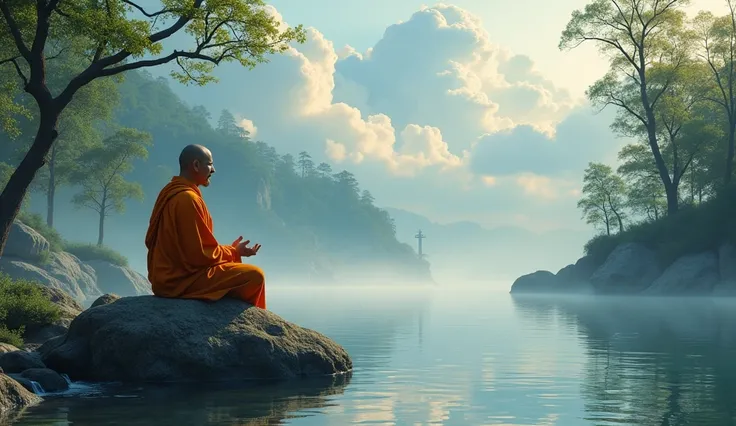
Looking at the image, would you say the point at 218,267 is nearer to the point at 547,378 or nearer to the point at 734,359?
the point at 547,378

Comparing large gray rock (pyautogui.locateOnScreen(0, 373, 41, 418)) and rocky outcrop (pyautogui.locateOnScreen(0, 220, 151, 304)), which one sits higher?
rocky outcrop (pyautogui.locateOnScreen(0, 220, 151, 304))

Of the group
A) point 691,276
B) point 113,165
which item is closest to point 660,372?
point 691,276

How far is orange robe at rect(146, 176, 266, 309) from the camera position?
13047 mm

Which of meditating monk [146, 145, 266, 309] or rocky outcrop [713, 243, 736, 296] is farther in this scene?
rocky outcrop [713, 243, 736, 296]

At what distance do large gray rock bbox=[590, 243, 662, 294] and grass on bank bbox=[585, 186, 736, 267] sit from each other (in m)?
0.62

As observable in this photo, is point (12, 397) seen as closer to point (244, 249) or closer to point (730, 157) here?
point (244, 249)

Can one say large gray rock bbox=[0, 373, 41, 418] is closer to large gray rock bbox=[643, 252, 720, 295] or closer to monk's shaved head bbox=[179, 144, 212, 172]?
monk's shaved head bbox=[179, 144, 212, 172]

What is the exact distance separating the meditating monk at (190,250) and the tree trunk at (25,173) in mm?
5835

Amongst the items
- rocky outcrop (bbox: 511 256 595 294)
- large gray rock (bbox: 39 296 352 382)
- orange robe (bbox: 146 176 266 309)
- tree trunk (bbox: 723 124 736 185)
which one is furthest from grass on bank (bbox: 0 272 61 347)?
rocky outcrop (bbox: 511 256 595 294)

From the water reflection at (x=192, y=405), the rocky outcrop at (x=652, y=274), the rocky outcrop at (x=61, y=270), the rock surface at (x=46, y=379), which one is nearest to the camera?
the water reflection at (x=192, y=405)

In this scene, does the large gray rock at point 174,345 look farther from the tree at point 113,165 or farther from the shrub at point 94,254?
the tree at point 113,165

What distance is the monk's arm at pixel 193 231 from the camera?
13.0m

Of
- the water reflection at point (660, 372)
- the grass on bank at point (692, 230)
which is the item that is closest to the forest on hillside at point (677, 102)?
the grass on bank at point (692, 230)

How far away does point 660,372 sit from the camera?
541 inches
